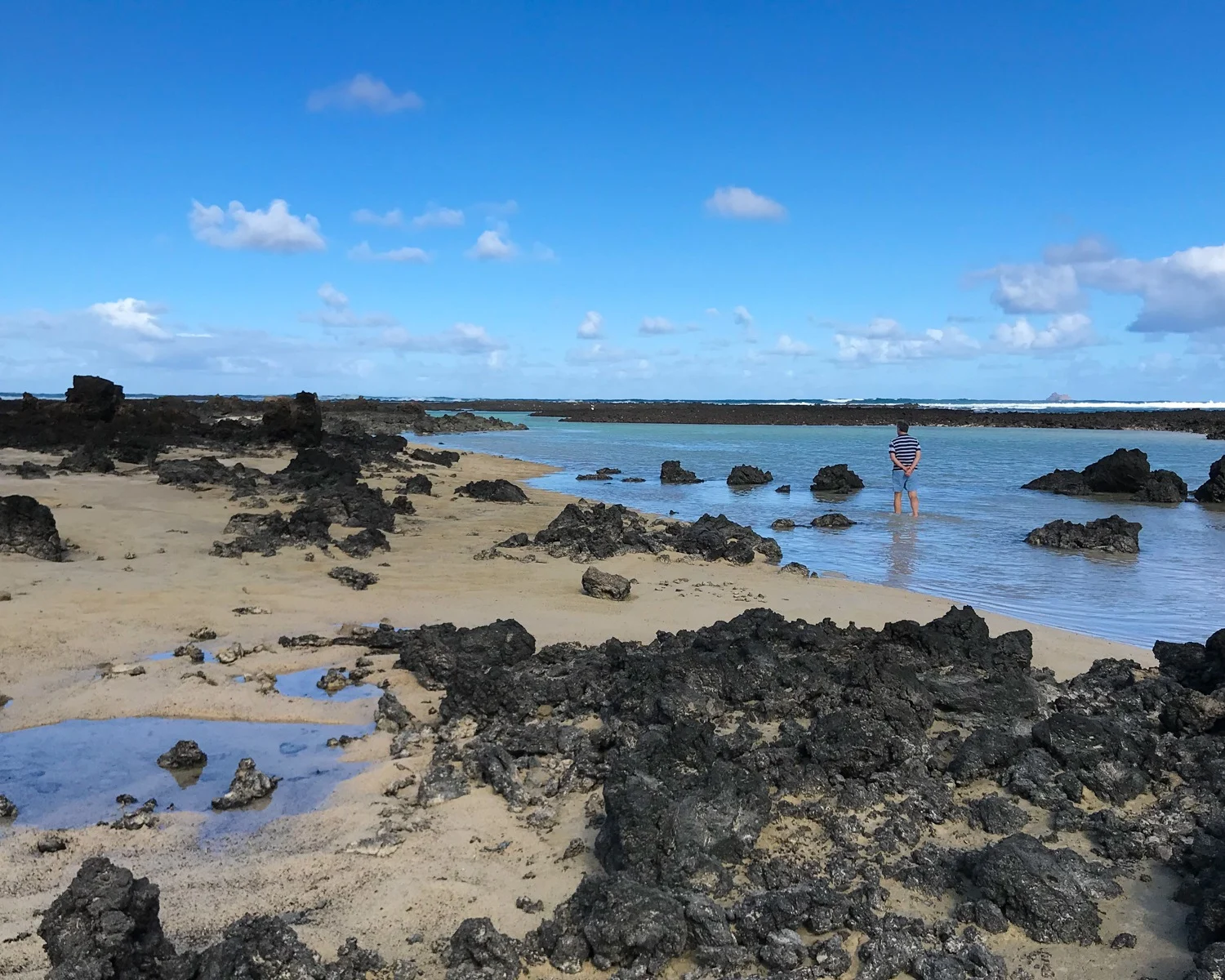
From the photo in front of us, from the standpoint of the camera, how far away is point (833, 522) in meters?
17.6

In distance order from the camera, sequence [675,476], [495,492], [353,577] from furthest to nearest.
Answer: [675,476], [495,492], [353,577]

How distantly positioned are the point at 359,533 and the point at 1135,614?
10.3 meters

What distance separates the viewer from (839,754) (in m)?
5.02

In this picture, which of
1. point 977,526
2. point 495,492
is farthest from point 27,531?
point 977,526

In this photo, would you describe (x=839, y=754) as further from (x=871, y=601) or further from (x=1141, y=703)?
(x=871, y=601)

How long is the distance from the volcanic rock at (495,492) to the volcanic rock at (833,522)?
258 inches

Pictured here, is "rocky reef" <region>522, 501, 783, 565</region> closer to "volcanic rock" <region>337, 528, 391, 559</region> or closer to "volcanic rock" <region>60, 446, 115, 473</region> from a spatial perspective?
"volcanic rock" <region>337, 528, 391, 559</region>

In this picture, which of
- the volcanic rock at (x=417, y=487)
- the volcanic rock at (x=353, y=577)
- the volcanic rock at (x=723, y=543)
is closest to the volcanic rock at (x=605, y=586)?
the volcanic rock at (x=353, y=577)

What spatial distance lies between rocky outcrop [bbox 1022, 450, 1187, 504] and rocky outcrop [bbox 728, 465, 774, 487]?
8393 millimetres

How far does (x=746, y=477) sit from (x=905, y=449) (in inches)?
361

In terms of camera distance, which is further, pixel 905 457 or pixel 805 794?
pixel 905 457

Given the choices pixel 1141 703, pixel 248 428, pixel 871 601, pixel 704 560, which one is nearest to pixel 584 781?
pixel 1141 703

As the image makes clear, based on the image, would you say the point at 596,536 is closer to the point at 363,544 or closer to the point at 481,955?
the point at 363,544

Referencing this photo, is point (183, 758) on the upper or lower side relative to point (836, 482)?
lower
